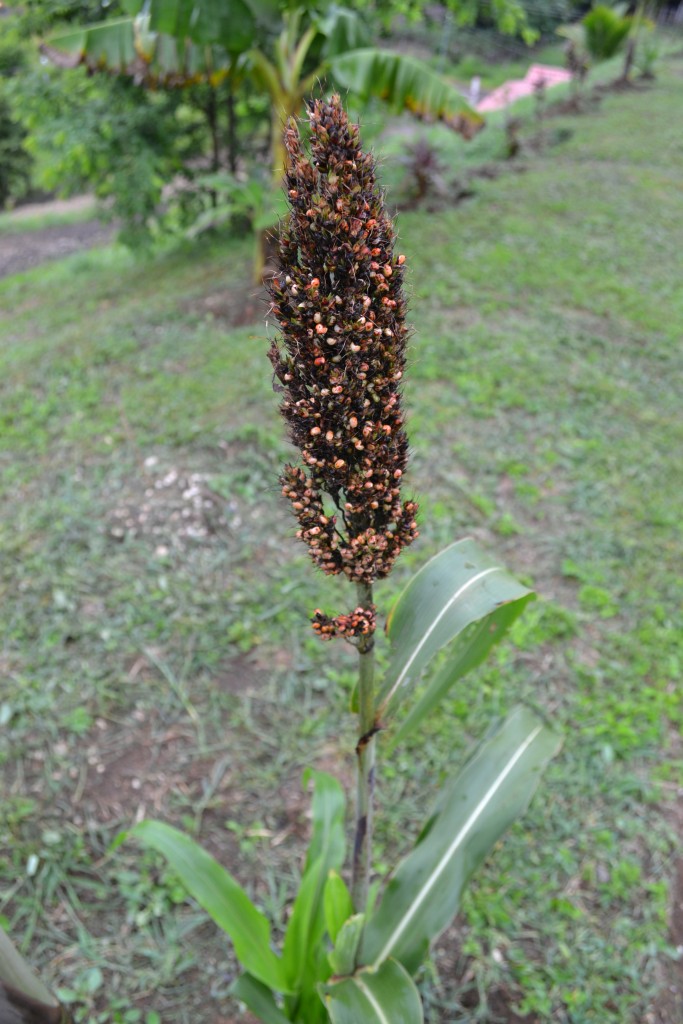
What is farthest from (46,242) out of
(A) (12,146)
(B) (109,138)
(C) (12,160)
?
(B) (109,138)

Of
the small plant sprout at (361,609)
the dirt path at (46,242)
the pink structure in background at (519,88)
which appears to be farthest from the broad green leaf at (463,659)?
the pink structure in background at (519,88)

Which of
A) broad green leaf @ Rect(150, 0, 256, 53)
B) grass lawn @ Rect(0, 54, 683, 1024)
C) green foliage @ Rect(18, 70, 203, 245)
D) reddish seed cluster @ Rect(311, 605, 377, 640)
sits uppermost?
broad green leaf @ Rect(150, 0, 256, 53)

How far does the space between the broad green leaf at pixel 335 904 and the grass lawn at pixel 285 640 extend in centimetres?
69

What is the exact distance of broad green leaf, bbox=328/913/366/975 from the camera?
5.51 feet

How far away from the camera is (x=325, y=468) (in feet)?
4.22

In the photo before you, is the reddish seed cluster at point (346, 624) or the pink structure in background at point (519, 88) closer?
the reddish seed cluster at point (346, 624)

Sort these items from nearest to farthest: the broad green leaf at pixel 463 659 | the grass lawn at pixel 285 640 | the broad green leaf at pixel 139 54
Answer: the broad green leaf at pixel 463 659 < the grass lawn at pixel 285 640 < the broad green leaf at pixel 139 54

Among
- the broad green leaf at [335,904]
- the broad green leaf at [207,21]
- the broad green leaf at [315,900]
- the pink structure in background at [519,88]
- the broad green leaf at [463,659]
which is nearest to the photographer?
the broad green leaf at [463,659]

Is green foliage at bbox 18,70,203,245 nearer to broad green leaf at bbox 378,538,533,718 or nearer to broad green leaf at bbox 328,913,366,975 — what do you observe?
broad green leaf at bbox 378,538,533,718

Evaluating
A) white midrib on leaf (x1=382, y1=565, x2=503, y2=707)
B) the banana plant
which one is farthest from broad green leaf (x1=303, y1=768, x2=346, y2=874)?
the banana plant

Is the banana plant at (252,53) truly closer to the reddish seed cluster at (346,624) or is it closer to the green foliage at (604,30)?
the reddish seed cluster at (346,624)

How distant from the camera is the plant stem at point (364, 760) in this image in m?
1.52

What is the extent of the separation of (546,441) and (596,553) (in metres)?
1.12

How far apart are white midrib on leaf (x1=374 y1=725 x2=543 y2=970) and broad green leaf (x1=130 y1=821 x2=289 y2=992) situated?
0.32m
